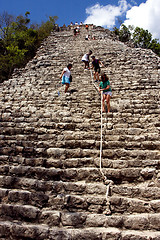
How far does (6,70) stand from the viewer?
15.5 metres

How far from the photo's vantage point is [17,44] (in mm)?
17656

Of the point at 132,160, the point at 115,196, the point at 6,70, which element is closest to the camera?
the point at 115,196

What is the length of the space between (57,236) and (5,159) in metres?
1.74

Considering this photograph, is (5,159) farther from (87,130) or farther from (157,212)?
(157,212)

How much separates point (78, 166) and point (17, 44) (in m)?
19.5

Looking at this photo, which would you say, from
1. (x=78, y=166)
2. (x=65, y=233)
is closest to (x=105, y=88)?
(x=78, y=166)

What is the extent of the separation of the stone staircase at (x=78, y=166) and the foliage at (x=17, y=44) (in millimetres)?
11918

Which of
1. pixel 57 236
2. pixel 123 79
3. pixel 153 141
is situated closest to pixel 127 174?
pixel 153 141

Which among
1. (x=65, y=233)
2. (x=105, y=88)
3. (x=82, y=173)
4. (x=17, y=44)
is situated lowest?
(x=65, y=233)

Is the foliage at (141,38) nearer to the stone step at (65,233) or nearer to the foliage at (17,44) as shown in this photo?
the foliage at (17,44)

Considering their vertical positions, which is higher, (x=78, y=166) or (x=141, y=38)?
(x=141, y=38)

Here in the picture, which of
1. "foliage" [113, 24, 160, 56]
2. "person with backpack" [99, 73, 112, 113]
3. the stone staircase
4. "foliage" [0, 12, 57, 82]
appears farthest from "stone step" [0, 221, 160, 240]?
"foliage" [113, 24, 160, 56]

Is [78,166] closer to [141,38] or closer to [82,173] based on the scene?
[82,173]

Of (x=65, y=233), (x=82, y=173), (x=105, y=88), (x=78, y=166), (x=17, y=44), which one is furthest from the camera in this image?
(x=17, y=44)
